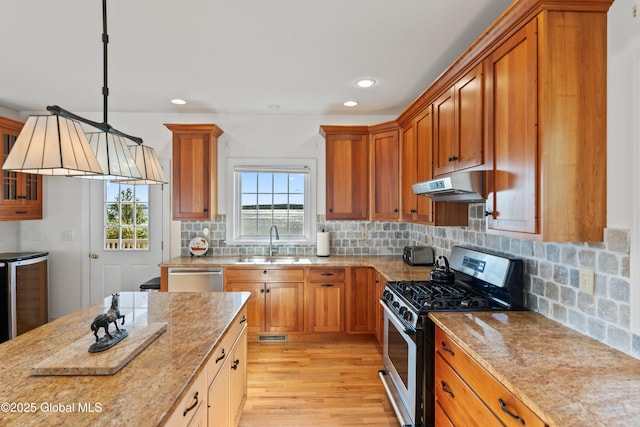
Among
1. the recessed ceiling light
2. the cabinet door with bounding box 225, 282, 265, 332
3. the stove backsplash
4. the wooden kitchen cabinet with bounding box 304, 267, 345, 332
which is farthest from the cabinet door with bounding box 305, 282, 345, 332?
the recessed ceiling light

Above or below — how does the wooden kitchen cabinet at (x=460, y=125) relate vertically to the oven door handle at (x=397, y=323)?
above

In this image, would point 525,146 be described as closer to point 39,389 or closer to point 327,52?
point 327,52

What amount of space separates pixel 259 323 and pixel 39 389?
2.53 metres

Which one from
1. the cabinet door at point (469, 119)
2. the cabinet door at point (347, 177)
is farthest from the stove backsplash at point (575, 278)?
the cabinet door at point (347, 177)

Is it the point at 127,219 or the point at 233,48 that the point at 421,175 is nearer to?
the point at 233,48

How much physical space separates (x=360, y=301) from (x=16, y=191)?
13.3ft

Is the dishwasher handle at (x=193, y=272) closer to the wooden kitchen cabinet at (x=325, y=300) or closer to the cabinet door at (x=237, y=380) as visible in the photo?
the wooden kitchen cabinet at (x=325, y=300)

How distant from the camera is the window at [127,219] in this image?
3.95 meters

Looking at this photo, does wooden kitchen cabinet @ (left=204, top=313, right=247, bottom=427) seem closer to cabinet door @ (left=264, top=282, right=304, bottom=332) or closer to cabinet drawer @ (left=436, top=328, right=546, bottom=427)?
cabinet drawer @ (left=436, top=328, right=546, bottom=427)

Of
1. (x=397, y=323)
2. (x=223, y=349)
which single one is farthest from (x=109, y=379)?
(x=397, y=323)

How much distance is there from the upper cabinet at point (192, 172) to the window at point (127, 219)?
544 mm

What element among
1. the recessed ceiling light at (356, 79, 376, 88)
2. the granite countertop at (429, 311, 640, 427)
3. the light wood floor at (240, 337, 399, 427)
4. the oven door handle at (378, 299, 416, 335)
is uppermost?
the recessed ceiling light at (356, 79, 376, 88)

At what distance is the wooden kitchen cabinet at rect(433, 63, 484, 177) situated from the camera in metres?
1.92

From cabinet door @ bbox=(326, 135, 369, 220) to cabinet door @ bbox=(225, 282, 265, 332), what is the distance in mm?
1160
